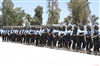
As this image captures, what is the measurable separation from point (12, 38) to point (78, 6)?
23.6 m

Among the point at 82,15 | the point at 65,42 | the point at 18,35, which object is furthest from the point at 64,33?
the point at 82,15

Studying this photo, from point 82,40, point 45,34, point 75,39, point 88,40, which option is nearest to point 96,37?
point 88,40

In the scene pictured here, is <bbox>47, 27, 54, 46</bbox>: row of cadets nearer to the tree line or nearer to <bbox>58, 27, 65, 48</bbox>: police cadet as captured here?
<bbox>58, 27, 65, 48</bbox>: police cadet

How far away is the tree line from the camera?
4225cm

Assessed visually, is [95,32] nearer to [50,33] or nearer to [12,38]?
[50,33]

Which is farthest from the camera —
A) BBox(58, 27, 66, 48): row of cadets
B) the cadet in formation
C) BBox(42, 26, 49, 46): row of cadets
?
BBox(42, 26, 49, 46): row of cadets

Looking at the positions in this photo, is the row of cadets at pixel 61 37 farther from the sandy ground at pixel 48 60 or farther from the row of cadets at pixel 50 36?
the sandy ground at pixel 48 60

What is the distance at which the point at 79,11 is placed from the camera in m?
42.7

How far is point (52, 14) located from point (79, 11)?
5290mm

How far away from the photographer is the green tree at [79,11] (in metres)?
42.1

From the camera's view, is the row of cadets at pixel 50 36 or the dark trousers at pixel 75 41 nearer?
the dark trousers at pixel 75 41

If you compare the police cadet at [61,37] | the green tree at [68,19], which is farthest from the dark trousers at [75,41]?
the green tree at [68,19]

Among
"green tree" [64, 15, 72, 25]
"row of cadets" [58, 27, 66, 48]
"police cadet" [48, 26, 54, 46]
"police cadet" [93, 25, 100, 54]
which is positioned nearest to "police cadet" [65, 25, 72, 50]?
"row of cadets" [58, 27, 66, 48]

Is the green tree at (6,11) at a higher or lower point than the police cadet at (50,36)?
higher
